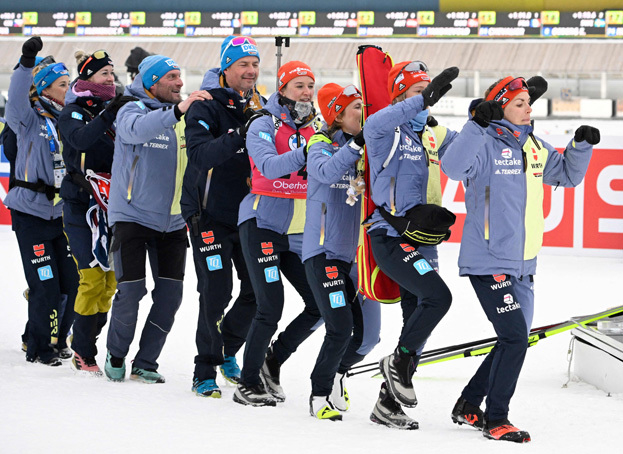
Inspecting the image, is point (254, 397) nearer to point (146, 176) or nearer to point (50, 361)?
point (146, 176)

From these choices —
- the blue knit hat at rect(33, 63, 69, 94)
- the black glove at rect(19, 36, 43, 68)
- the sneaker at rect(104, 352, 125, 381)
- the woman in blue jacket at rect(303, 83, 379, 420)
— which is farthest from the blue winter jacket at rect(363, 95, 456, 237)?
the blue knit hat at rect(33, 63, 69, 94)

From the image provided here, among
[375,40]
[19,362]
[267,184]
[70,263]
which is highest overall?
[375,40]

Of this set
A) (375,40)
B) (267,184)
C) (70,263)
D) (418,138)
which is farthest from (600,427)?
(375,40)

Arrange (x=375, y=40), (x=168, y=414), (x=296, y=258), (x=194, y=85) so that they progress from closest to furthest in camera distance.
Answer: (x=168, y=414) < (x=296, y=258) < (x=375, y=40) < (x=194, y=85)

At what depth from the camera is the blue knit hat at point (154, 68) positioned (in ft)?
19.5

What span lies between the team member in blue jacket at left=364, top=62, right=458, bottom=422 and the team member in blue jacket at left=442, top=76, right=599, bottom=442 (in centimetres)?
19

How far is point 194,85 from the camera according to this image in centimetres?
2648

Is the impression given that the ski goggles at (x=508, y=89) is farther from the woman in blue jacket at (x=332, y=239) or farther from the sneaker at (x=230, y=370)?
the sneaker at (x=230, y=370)

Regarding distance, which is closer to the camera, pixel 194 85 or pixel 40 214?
pixel 40 214

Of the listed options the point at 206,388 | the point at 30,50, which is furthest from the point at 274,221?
the point at 30,50

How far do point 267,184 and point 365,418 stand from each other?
4.27ft

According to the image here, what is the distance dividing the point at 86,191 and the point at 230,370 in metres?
1.40

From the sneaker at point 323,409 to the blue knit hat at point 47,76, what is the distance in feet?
9.57

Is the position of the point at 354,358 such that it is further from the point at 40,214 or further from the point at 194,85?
the point at 194,85
